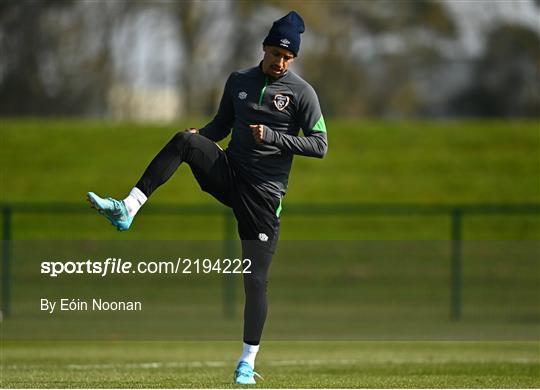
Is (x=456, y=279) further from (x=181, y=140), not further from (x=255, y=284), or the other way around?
(x=181, y=140)

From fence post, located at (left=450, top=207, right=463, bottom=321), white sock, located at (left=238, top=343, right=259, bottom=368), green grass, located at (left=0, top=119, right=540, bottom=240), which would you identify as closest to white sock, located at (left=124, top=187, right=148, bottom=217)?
white sock, located at (left=238, top=343, right=259, bottom=368)

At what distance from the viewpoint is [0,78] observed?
39.2 m

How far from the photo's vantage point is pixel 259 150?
898cm

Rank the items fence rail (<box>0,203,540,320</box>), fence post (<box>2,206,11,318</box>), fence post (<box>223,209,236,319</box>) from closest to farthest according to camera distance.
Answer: fence post (<box>2,206,11,318</box>) < fence rail (<box>0,203,540,320</box>) < fence post (<box>223,209,236,319</box>)

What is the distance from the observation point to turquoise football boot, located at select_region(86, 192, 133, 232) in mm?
8406

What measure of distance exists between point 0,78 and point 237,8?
787 centimetres

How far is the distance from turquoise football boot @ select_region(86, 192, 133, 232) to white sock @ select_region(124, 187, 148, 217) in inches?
1.3

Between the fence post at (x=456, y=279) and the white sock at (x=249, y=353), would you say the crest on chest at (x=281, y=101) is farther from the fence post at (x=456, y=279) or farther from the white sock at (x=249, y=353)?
the fence post at (x=456, y=279)

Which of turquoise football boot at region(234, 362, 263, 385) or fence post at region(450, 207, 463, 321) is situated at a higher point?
turquoise football boot at region(234, 362, 263, 385)

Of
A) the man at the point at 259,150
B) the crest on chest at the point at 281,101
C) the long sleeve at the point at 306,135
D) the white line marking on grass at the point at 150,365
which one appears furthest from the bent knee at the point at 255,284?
the white line marking on grass at the point at 150,365

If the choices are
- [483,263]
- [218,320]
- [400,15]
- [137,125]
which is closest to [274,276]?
[218,320]

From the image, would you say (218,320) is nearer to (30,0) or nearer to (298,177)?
(298,177)

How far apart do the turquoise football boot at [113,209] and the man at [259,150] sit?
57 cm

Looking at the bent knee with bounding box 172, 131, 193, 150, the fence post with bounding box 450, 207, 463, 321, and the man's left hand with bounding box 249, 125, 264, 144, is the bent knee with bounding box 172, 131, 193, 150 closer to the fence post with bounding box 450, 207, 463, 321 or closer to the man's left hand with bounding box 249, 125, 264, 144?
the man's left hand with bounding box 249, 125, 264, 144
